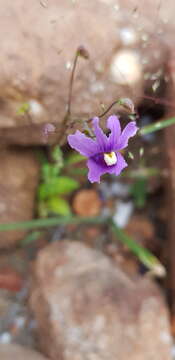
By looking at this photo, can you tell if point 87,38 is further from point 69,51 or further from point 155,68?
point 155,68

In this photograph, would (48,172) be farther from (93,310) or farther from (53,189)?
(93,310)

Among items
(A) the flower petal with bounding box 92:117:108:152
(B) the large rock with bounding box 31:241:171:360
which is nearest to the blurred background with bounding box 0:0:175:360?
(B) the large rock with bounding box 31:241:171:360

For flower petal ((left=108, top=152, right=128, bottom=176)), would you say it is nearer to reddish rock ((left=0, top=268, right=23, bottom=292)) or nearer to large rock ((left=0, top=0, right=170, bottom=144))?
large rock ((left=0, top=0, right=170, bottom=144))

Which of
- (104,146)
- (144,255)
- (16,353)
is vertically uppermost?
(104,146)

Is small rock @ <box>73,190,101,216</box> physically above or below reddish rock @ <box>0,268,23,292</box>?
above

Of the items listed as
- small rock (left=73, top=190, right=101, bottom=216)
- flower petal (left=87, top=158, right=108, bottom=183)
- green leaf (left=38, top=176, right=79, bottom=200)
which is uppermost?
flower petal (left=87, top=158, right=108, bottom=183)

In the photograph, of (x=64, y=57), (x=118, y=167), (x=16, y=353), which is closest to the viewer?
(x=118, y=167)

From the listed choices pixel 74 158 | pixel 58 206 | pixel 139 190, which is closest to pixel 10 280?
pixel 58 206
